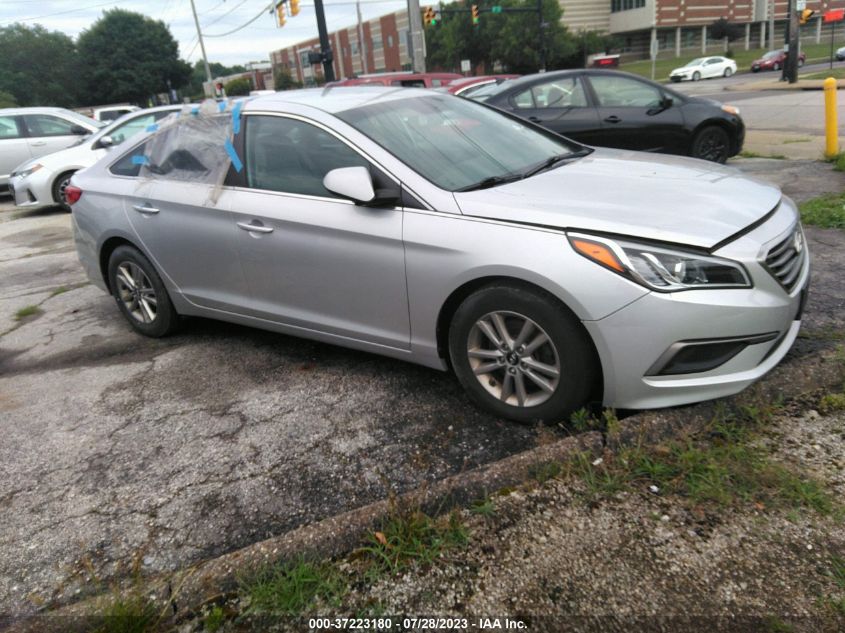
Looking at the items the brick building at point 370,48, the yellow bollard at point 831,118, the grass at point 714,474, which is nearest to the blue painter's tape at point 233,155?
the grass at point 714,474

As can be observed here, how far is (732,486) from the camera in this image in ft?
8.49

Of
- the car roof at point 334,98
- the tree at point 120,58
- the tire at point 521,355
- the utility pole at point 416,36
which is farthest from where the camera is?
the tree at point 120,58

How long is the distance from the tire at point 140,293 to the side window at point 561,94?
5.90m

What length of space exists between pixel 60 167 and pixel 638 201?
36.6ft

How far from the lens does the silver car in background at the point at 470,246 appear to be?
112 inches

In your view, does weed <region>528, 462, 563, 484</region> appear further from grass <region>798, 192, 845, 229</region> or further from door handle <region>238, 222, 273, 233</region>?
grass <region>798, 192, 845, 229</region>

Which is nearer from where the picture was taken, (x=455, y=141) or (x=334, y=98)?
(x=455, y=141)

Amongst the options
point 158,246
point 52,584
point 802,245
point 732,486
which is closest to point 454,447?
point 732,486

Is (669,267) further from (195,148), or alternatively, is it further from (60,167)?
(60,167)

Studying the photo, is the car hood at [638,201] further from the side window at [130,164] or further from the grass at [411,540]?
the side window at [130,164]

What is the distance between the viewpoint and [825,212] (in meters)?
6.04

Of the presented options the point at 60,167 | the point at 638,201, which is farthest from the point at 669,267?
the point at 60,167

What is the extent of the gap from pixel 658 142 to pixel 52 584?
27.0 feet

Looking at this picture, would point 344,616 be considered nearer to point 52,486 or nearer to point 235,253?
point 52,486
